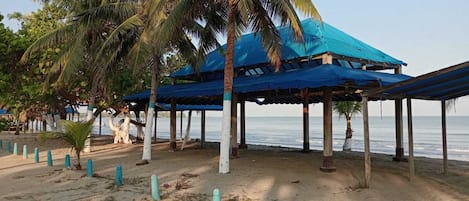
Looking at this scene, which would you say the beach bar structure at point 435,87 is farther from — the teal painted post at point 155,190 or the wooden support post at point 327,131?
the teal painted post at point 155,190

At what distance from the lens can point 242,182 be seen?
10.7 m

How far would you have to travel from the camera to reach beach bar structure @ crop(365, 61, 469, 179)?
8493 mm

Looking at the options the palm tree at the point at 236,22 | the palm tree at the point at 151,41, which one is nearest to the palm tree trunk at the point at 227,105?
the palm tree at the point at 236,22

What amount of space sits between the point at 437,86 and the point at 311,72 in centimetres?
342

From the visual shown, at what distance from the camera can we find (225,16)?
13.7 meters

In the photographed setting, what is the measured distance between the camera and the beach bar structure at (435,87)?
Answer: 849 cm

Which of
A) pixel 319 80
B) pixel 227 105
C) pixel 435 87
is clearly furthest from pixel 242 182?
pixel 435 87

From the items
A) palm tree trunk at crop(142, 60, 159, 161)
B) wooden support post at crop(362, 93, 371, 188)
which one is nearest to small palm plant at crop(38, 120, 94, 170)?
palm tree trunk at crop(142, 60, 159, 161)

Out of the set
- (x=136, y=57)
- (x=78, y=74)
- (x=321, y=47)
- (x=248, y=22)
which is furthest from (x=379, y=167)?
(x=78, y=74)

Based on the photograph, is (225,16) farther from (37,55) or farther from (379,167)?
(37,55)

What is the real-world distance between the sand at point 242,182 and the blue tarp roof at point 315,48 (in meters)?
3.64

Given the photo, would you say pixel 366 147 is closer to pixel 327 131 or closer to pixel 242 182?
pixel 327 131

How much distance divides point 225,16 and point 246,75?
3.72m

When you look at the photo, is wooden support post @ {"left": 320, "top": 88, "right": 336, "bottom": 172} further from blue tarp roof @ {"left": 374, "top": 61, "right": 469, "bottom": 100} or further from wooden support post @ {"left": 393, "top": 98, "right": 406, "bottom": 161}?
wooden support post @ {"left": 393, "top": 98, "right": 406, "bottom": 161}
